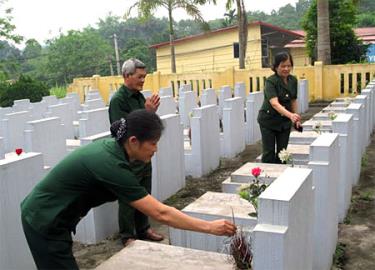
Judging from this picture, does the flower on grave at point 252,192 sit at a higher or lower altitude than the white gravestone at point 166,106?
lower

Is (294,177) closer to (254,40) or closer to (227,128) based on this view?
(227,128)

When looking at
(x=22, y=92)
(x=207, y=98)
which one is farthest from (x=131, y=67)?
(x=22, y=92)

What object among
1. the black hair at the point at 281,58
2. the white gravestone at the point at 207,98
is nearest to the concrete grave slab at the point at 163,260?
the black hair at the point at 281,58

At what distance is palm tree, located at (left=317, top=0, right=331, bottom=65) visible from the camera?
43.7ft

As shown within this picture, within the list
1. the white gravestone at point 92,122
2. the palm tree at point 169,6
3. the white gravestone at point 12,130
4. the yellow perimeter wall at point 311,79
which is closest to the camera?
the white gravestone at point 92,122

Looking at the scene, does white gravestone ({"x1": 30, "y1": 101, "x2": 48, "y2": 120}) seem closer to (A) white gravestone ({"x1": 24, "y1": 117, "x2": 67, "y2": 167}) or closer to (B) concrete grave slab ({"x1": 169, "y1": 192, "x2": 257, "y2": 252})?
(A) white gravestone ({"x1": 24, "y1": 117, "x2": 67, "y2": 167})

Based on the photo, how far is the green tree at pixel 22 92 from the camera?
614 inches

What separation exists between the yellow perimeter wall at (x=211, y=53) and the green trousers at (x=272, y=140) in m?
21.1

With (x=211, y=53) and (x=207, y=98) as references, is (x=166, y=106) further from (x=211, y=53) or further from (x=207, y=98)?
(x=211, y=53)

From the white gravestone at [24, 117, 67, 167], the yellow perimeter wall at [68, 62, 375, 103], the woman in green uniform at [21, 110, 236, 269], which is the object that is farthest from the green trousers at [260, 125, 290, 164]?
the yellow perimeter wall at [68, 62, 375, 103]

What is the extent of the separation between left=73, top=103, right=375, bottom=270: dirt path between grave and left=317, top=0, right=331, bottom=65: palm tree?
724cm

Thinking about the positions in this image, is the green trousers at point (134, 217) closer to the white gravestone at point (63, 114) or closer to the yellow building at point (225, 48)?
the white gravestone at point (63, 114)

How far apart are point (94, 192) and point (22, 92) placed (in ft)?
46.8

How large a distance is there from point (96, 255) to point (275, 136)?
8.26 ft
